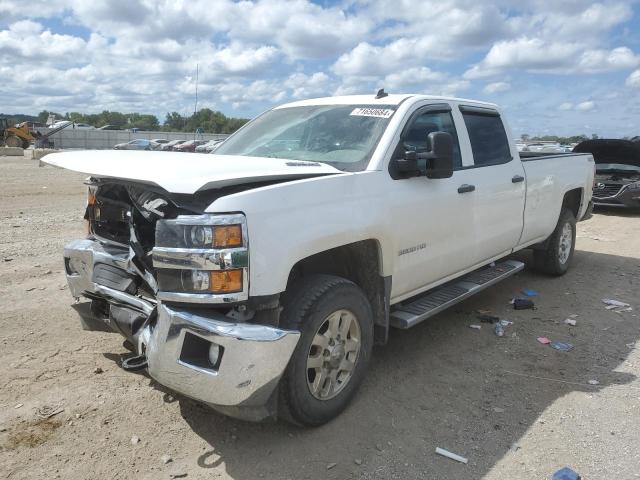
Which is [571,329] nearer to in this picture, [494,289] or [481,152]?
[494,289]

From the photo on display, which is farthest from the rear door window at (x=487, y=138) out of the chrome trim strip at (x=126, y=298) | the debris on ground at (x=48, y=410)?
the debris on ground at (x=48, y=410)

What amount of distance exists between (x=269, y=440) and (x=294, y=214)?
1.36 meters

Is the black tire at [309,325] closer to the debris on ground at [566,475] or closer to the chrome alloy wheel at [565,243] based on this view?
the debris on ground at [566,475]

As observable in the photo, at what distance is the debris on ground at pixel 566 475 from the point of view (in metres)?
2.79

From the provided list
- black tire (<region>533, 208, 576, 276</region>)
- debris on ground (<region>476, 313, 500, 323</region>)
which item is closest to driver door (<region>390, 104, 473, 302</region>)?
debris on ground (<region>476, 313, 500, 323</region>)

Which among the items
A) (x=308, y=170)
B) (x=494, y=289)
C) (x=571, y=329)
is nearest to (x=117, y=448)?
(x=308, y=170)

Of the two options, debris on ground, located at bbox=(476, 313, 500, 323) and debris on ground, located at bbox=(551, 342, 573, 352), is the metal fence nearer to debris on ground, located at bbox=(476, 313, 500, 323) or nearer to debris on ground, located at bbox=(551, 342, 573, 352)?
debris on ground, located at bbox=(476, 313, 500, 323)

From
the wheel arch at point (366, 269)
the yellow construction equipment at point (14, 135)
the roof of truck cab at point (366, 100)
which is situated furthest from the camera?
the yellow construction equipment at point (14, 135)

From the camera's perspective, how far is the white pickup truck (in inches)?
104

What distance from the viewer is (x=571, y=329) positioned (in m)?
5.00

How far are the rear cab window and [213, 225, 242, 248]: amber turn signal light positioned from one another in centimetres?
272

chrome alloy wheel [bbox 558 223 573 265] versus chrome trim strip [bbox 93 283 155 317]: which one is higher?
chrome trim strip [bbox 93 283 155 317]

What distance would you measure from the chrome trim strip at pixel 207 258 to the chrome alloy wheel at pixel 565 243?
5176 millimetres

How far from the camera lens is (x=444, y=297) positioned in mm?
4344
